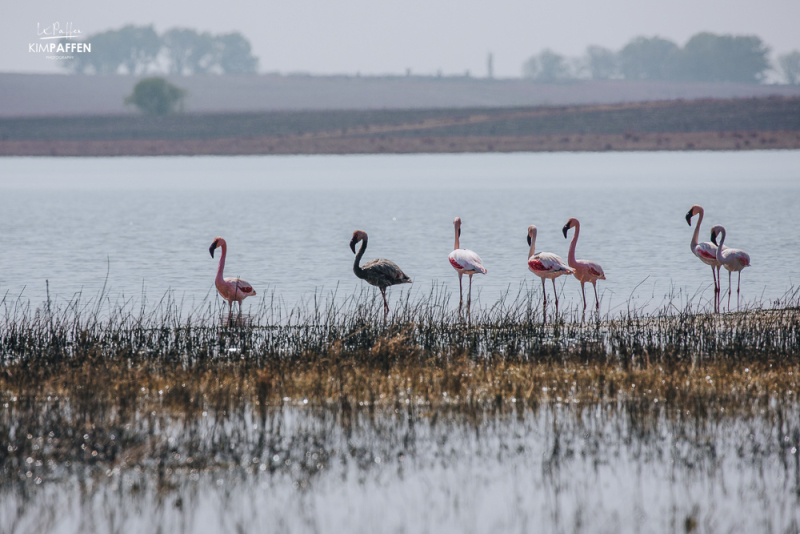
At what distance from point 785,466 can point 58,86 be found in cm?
12959

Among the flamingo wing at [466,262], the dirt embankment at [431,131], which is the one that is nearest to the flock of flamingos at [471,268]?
the flamingo wing at [466,262]

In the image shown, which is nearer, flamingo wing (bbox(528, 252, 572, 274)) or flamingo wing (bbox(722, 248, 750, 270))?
flamingo wing (bbox(528, 252, 572, 274))

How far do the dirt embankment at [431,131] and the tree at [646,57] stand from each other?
324 feet

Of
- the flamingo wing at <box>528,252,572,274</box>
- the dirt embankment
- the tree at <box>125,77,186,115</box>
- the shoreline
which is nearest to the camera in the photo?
the flamingo wing at <box>528,252,572,274</box>

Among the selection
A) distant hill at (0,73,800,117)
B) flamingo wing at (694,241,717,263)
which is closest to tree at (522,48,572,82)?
distant hill at (0,73,800,117)

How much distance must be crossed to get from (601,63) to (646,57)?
→ 954cm

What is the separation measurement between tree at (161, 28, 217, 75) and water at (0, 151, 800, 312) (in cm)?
10766

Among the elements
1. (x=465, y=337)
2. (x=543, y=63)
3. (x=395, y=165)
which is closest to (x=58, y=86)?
(x=395, y=165)

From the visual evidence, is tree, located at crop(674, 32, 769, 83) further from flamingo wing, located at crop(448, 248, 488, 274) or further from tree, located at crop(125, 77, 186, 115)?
flamingo wing, located at crop(448, 248, 488, 274)

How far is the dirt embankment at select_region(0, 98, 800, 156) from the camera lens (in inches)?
2418

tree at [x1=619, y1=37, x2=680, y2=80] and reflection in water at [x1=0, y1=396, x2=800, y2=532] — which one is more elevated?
tree at [x1=619, y1=37, x2=680, y2=80]

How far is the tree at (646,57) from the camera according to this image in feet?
541

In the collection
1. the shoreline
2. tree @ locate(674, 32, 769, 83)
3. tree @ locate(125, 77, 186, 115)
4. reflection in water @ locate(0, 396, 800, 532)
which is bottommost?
reflection in water @ locate(0, 396, 800, 532)

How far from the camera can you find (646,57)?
16675cm
